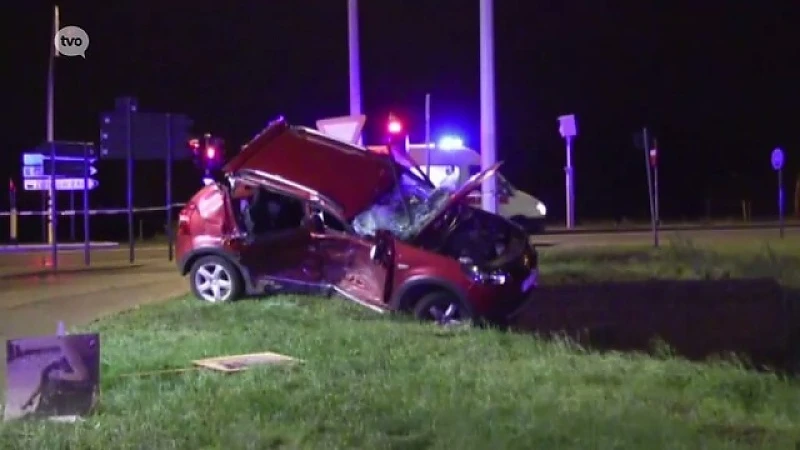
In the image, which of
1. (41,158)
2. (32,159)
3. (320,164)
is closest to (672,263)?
(320,164)

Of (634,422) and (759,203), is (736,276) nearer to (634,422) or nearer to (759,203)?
(634,422)

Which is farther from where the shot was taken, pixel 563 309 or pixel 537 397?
pixel 563 309

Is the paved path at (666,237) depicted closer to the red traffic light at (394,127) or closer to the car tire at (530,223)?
the car tire at (530,223)

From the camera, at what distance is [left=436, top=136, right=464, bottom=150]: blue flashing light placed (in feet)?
99.5

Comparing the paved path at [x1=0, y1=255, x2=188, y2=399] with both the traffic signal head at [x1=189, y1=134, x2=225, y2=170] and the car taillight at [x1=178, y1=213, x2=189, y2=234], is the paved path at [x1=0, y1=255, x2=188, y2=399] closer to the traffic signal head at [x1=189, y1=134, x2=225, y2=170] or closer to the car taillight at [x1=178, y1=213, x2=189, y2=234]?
the car taillight at [x1=178, y1=213, x2=189, y2=234]

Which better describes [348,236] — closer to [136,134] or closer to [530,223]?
[136,134]

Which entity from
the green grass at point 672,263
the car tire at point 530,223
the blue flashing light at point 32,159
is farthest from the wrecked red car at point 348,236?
the car tire at point 530,223

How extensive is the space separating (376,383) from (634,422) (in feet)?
7.45

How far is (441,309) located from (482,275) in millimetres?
662

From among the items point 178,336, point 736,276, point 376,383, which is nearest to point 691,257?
point 736,276

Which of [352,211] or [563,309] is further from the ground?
[352,211]

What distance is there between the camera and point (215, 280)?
15703 millimetres

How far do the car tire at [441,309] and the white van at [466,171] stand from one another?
45.8 feet

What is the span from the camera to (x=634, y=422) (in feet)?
27.0
